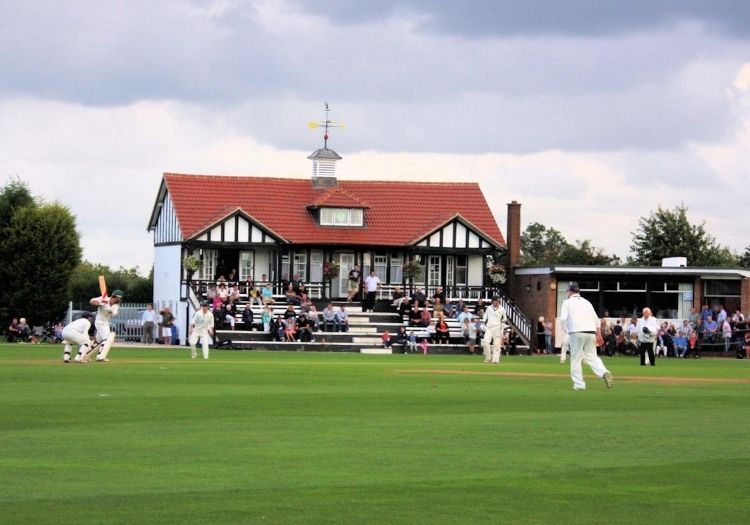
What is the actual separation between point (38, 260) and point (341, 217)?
12943 millimetres

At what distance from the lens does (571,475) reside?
11.7 metres

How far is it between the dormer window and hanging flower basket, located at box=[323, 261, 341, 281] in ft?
7.73

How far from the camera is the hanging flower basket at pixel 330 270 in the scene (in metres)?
62.1

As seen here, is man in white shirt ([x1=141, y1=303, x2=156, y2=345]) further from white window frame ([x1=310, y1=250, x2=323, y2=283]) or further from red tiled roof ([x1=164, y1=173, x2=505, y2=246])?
white window frame ([x1=310, y1=250, x2=323, y2=283])

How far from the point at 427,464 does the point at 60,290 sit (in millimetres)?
54212

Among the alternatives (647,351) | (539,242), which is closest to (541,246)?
(539,242)

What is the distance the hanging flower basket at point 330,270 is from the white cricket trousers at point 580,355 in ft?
127

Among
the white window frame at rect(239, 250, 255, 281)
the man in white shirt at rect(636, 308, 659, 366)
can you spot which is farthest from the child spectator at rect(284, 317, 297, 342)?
the man in white shirt at rect(636, 308, 659, 366)

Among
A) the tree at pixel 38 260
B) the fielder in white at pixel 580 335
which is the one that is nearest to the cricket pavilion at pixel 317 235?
the tree at pixel 38 260

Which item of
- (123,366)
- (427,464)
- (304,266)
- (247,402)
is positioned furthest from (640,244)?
(427,464)

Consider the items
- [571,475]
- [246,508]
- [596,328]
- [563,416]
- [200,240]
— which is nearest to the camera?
[246,508]

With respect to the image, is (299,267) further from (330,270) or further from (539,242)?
(539,242)

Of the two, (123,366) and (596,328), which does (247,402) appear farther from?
(123,366)

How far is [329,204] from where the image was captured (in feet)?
210
